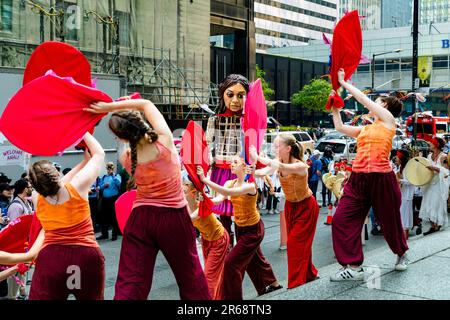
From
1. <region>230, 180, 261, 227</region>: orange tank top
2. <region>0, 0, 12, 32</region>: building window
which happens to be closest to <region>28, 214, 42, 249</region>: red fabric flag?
<region>230, 180, 261, 227</region>: orange tank top

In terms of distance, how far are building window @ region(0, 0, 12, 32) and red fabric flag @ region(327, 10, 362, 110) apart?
14.4 metres

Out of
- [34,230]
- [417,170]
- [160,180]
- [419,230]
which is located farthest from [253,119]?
[419,230]

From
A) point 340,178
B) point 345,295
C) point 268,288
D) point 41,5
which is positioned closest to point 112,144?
point 340,178

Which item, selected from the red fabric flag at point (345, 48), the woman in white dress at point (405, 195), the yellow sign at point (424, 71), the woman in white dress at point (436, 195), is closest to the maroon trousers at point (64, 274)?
the red fabric flag at point (345, 48)

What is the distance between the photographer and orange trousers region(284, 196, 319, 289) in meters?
6.31

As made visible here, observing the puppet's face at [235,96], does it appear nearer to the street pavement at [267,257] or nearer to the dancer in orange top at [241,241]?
the dancer in orange top at [241,241]

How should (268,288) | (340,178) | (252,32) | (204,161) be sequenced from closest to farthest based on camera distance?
1. (204,161)
2. (268,288)
3. (340,178)
4. (252,32)

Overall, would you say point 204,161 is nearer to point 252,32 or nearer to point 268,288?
point 268,288

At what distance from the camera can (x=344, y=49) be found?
570 centimetres

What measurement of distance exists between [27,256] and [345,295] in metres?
2.54

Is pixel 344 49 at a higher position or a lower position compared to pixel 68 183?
higher

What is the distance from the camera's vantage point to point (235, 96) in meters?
6.08

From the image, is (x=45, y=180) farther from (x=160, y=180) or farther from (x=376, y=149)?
(x=376, y=149)
